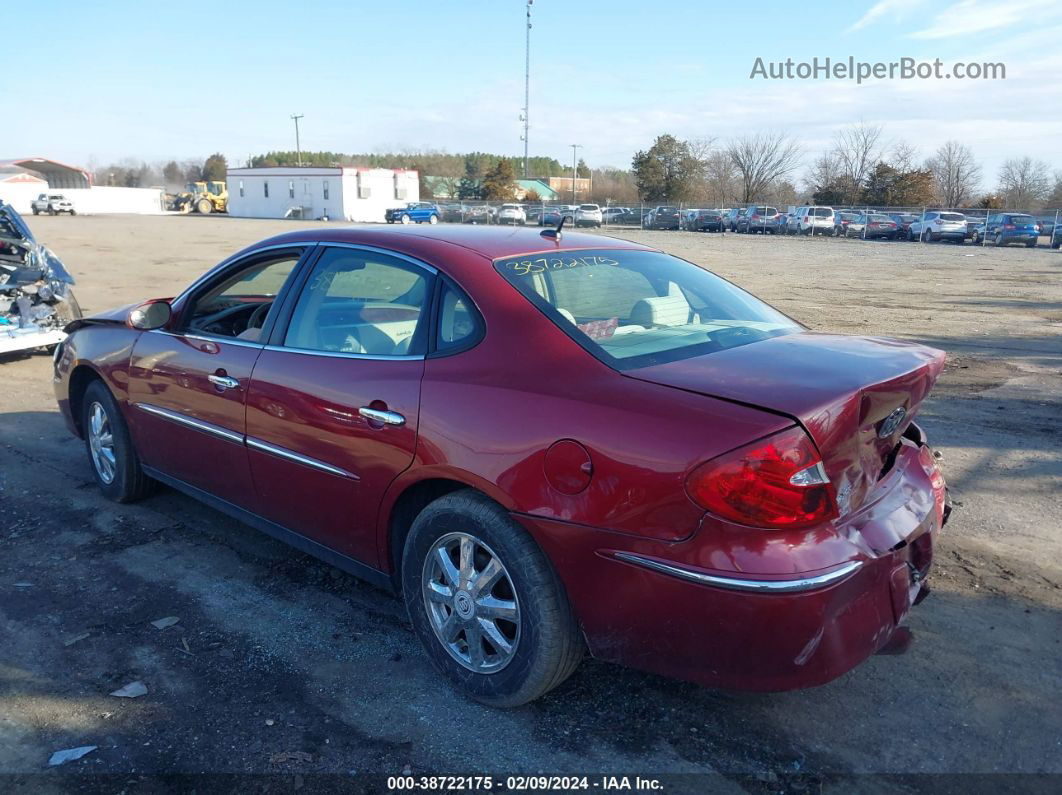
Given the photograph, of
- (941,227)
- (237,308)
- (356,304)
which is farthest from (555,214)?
(356,304)

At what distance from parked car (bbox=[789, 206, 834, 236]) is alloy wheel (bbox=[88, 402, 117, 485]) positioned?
45674 mm

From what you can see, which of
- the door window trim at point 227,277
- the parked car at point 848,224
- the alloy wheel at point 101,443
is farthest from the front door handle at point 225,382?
the parked car at point 848,224

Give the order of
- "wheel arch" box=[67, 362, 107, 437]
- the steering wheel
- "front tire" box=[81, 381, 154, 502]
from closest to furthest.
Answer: the steering wheel → "front tire" box=[81, 381, 154, 502] → "wheel arch" box=[67, 362, 107, 437]

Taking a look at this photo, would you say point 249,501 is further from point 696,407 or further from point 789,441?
point 789,441

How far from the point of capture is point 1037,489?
5.01m

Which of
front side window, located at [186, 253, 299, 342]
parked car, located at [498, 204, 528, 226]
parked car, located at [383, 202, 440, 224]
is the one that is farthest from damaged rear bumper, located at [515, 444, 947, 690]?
parked car, located at [498, 204, 528, 226]

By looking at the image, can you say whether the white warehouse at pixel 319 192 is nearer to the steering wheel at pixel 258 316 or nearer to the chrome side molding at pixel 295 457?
the steering wheel at pixel 258 316

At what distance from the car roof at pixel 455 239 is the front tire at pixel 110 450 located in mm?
1551

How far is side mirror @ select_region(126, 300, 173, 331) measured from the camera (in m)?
4.33

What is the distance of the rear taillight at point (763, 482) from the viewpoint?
2.29 m

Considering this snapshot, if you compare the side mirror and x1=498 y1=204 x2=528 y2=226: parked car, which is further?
x1=498 y1=204 x2=528 y2=226: parked car

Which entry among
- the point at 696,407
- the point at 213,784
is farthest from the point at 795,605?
the point at 213,784

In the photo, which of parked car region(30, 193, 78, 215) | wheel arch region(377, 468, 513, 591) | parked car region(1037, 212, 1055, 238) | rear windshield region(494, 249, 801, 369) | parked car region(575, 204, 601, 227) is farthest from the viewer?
parked car region(30, 193, 78, 215)

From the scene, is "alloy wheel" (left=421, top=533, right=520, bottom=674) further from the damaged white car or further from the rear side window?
the damaged white car
